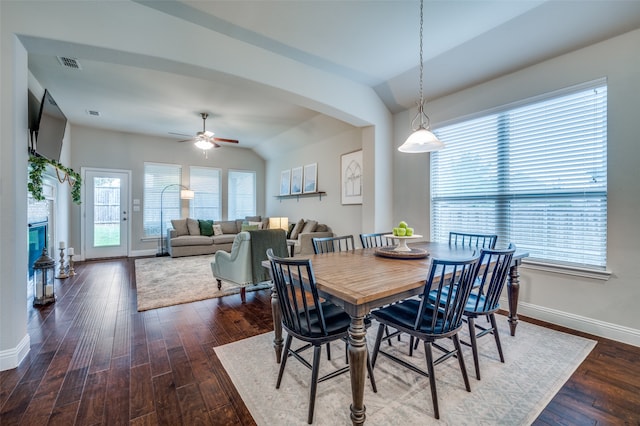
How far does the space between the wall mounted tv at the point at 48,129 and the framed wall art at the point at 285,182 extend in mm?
4675

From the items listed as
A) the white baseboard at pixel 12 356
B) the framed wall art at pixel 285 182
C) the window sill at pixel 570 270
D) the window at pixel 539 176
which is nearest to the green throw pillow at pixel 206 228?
the framed wall art at pixel 285 182

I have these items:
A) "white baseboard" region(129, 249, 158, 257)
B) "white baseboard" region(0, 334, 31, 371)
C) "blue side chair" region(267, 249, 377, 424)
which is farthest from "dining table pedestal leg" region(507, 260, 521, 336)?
"white baseboard" region(129, 249, 158, 257)

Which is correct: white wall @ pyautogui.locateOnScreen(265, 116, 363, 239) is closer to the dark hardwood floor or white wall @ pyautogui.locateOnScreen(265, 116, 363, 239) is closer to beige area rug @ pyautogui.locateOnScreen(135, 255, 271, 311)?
beige area rug @ pyautogui.locateOnScreen(135, 255, 271, 311)

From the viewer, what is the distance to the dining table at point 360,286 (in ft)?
4.63

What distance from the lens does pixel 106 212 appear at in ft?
21.7

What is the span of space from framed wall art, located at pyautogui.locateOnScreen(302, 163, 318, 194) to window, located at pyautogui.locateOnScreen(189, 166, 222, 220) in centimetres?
288

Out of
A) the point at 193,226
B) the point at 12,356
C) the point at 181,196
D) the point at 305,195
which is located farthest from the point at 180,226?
the point at 12,356

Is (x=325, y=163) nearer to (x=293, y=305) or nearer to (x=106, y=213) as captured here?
(x=293, y=305)

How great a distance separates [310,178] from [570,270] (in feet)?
16.1

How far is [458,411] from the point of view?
1.62m

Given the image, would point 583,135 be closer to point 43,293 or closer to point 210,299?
point 210,299

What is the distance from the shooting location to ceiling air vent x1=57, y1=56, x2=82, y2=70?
331cm

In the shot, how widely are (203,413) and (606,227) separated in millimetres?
3564

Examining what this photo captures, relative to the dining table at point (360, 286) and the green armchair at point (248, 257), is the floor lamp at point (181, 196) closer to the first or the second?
the green armchair at point (248, 257)
